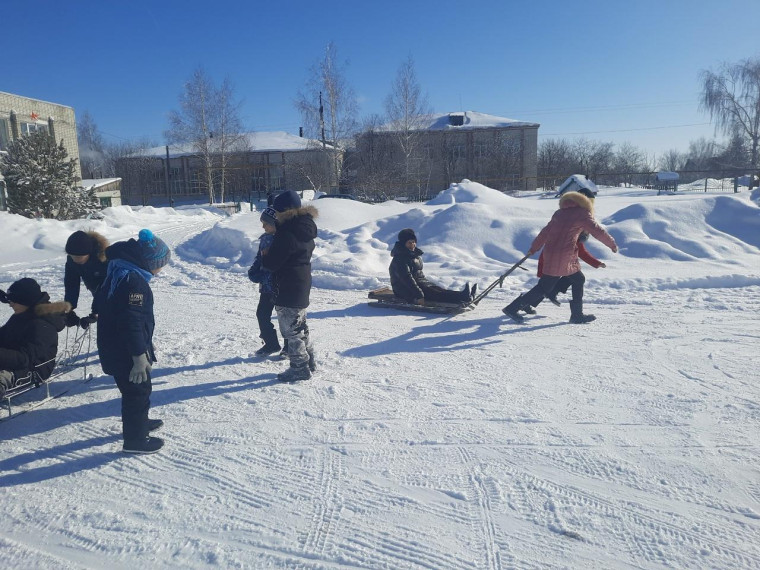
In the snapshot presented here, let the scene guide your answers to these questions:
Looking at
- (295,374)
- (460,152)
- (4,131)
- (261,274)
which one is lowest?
(295,374)

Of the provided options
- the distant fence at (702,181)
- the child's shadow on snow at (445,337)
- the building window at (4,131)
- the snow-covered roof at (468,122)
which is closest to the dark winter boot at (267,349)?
the child's shadow on snow at (445,337)

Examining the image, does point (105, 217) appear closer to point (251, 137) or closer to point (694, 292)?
point (694, 292)

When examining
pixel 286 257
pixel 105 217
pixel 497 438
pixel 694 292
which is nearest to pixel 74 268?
pixel 286 257

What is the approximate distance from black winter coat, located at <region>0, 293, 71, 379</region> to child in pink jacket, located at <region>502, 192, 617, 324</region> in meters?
4.77

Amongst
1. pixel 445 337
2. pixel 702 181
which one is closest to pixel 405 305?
pixel 445 337

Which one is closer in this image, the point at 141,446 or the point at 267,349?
the point at 141,446

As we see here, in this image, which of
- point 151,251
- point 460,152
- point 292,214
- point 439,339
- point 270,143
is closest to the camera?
point 151,251

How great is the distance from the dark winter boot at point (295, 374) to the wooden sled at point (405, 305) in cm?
267

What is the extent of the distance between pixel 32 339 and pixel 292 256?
6.73ft

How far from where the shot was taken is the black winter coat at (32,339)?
149 inches

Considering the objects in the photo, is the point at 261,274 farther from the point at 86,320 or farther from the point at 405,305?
the point at 405,305

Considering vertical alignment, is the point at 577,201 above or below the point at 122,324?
above

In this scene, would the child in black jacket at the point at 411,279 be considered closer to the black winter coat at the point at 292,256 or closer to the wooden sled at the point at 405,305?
the wooden sled at the point at 405,305

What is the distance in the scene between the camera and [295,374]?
4.41 metres
